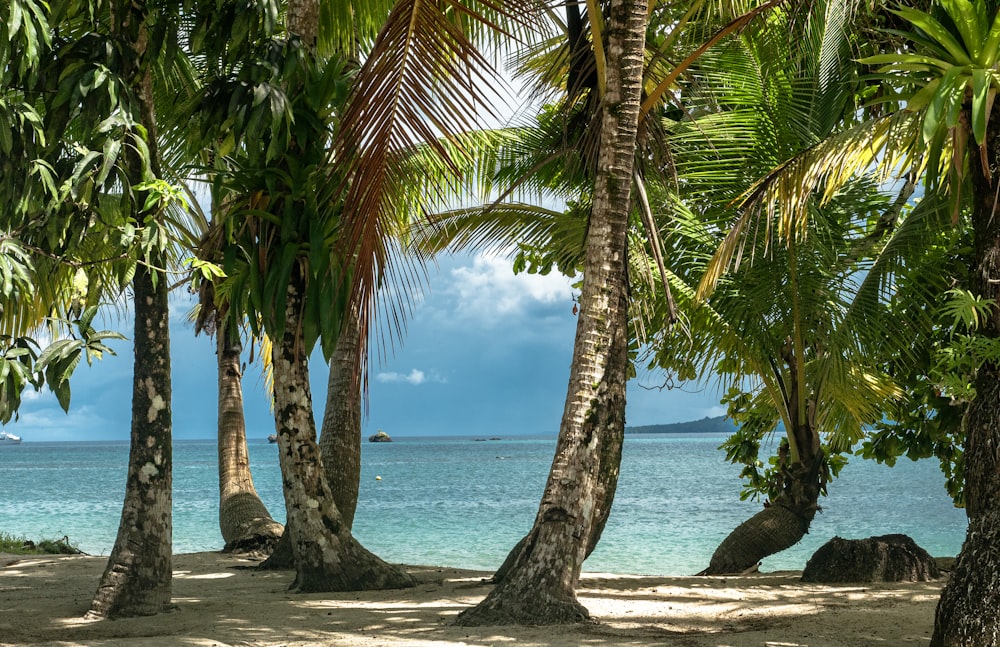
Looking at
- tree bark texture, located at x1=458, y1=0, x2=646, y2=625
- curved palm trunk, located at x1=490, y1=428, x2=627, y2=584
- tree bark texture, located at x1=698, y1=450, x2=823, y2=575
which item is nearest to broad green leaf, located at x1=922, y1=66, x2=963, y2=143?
tree bark texture, located at x1=458, y1=0, x2=646, y2=625

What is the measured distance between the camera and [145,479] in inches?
265

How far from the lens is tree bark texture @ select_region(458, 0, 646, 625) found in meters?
6.30

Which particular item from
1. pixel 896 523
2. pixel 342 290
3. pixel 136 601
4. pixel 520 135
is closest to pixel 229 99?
pixel 342 290

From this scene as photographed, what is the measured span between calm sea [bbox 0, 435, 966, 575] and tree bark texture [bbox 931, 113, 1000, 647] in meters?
13.3

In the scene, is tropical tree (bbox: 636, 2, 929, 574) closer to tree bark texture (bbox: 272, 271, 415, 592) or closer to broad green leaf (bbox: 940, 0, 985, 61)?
broad green leaf (bbox: 940, 0, 985, 61)

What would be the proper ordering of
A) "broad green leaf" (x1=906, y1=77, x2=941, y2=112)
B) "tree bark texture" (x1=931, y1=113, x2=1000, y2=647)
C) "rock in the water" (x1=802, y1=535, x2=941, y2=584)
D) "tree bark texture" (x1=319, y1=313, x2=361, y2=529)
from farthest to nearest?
"tree bark texture" (x1=319, y1=313, x2=361, y2=529) → "rock in the water" (x1=802, y1=535, x2=941, y2=584) → "broad green leaf" (x1=906, y1=77, x2=941, y2=112) → "tree bark texture" (x1=931, y1=113, x2=1000, y2=647)

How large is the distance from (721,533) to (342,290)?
66.4 feet

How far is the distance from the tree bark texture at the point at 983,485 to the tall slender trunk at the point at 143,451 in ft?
16.7

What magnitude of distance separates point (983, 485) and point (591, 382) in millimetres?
2478

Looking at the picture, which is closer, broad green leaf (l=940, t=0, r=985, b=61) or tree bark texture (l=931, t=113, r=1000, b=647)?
broad green leaf (l=940, t=0, r=985, b=61)

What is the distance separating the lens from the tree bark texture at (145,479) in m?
6.70

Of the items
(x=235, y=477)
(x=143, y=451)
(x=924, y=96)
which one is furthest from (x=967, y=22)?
(x=235, y=477)

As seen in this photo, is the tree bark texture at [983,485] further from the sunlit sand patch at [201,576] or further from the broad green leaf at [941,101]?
the sunlit sand patch at [201,576]

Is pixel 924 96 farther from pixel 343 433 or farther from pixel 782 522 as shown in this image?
pixel 343 433
